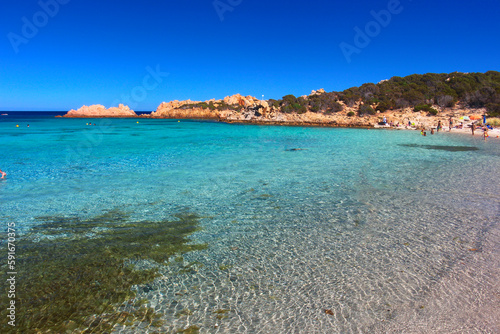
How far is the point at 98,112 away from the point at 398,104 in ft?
400

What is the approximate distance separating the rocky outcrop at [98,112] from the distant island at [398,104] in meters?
82.3

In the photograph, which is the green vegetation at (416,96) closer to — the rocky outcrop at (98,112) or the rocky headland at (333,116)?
the rocky headland at (333,116)

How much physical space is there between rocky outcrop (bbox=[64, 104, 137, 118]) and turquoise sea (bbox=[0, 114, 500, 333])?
130439 mm

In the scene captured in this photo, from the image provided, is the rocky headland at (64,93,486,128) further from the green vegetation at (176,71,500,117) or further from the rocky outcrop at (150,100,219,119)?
the green vegetation at (176,71,500,117)

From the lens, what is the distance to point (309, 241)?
6.23 meters

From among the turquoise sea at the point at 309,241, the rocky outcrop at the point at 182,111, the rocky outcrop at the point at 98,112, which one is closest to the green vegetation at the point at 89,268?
the turquoise sea at the point at 309,241

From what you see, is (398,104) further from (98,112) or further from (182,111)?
→ (98,112)

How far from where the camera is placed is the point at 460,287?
4504 millimetres

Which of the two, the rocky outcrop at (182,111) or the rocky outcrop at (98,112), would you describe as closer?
the rocky outcrop at (182,111)

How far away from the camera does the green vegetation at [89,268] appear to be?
12.6ft

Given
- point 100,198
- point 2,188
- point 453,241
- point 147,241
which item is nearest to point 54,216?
point 100,198

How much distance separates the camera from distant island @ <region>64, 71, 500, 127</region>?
50.9 m

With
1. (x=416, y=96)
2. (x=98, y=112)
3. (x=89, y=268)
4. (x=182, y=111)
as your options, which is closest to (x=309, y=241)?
(x=89, y=268)

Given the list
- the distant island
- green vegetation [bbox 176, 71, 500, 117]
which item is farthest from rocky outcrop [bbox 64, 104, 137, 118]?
green vegetation [bbox 176, 71, 500, 117]
